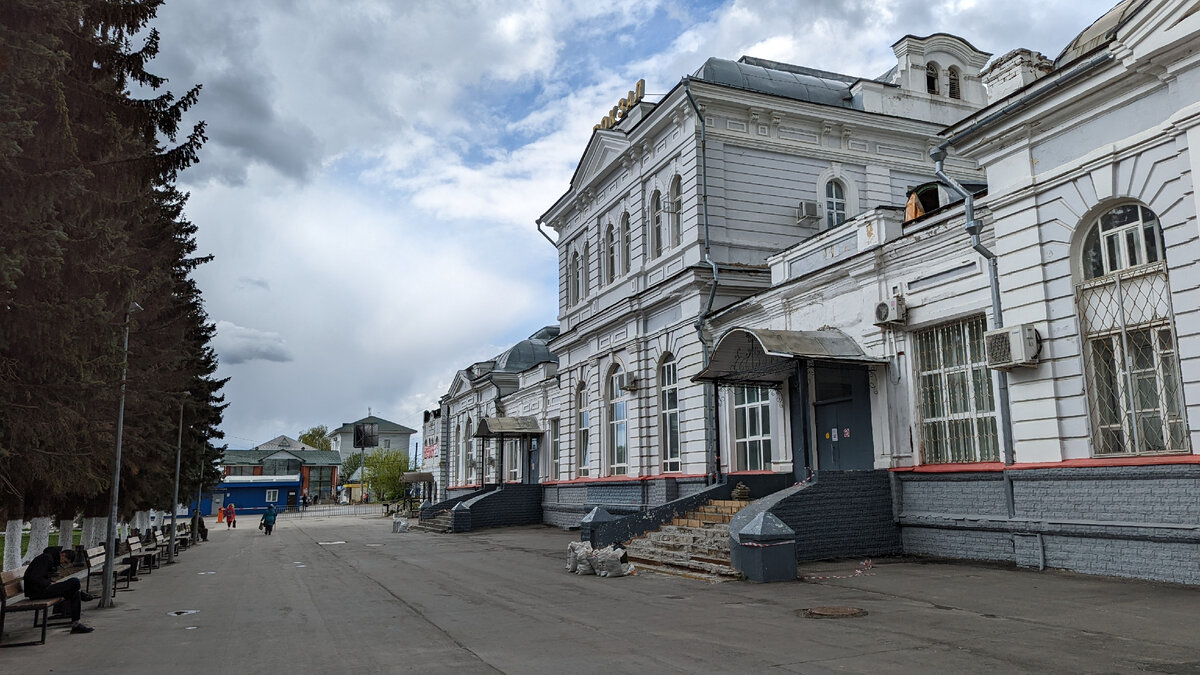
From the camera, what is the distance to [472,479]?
4606 centimetres

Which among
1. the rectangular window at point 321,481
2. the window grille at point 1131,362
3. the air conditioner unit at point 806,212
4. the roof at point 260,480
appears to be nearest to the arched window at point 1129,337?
the window grille at point 1131,362

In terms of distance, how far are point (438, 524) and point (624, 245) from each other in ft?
44.9

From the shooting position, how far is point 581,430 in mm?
29891

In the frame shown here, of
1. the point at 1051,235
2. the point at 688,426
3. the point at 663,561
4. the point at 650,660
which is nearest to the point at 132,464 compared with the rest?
the point at 663,561

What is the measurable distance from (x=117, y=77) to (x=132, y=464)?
8.87 meters

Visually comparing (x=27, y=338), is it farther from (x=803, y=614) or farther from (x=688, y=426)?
(x=688, y=426)

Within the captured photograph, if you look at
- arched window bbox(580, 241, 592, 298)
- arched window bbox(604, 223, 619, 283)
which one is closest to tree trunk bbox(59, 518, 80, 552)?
arched window bbox(604, 223, 619, 283)

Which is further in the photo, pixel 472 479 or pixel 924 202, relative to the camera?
pixel 472 479

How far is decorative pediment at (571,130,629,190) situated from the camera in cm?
2612

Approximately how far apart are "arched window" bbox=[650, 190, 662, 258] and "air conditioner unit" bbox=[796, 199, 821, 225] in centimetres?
400

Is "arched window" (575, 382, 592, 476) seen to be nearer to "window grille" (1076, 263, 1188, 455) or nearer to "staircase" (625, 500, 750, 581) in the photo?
"staircase" (625, 500, 750, 581)

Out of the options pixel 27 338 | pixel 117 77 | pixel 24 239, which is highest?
pixel 117 77

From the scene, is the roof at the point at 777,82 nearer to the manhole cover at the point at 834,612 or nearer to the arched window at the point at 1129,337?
the arched window at the point at 1129,337

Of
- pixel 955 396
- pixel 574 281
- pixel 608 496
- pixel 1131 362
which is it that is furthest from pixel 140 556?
pixel 574 281
